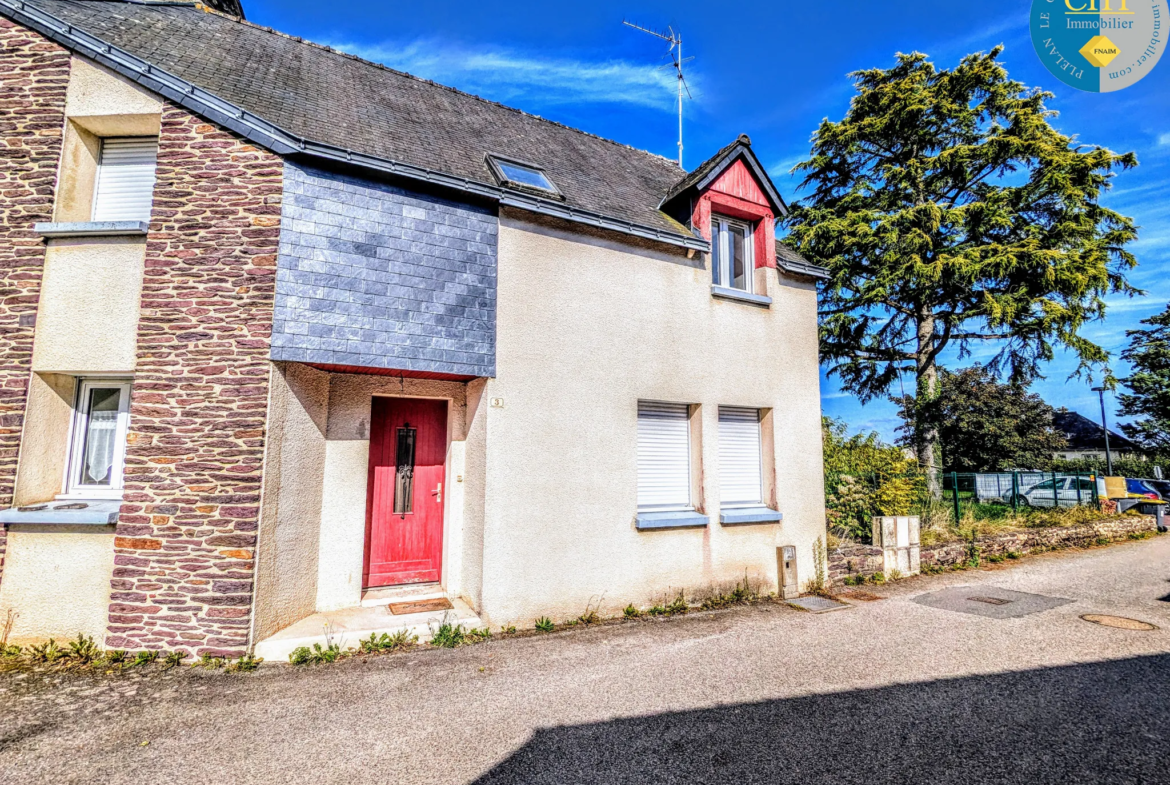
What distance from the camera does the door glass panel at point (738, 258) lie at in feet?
28.6

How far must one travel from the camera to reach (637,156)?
10727mm

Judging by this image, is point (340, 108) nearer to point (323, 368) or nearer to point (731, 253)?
point (323, 368)

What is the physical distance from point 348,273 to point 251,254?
3.31ft

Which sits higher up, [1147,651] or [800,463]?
[800,463]

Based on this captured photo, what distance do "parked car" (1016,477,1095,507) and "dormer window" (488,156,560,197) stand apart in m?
14.0

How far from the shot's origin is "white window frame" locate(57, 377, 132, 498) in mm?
5828

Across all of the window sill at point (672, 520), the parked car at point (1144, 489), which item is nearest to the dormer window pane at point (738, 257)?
the window sill at point (672, 520)

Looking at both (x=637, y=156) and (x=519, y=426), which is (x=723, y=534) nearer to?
(x=519, y=426)

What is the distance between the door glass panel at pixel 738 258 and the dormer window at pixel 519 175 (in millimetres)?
3257

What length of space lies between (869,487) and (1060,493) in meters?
8.38

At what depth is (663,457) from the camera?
7602mm

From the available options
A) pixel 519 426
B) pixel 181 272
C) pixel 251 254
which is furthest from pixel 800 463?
pixel 181 272

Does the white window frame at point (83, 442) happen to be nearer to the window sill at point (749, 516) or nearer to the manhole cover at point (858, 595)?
the window sill at point (749, 516)

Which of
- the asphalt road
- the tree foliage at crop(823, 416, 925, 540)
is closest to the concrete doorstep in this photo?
the asphalt road
